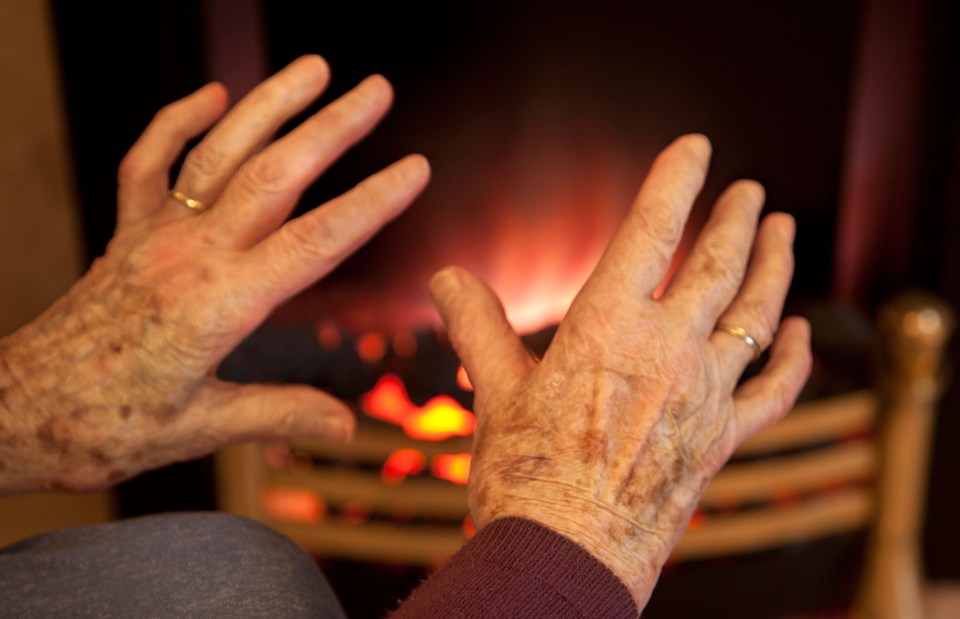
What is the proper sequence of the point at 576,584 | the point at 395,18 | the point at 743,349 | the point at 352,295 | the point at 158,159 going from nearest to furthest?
the point at 576,584 < the point at 743,349 < the point at 158,159 < the point at 395,18 < the point at 352,295

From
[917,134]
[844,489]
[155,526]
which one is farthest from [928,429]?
[155,526]

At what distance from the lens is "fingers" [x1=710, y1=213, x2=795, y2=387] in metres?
0.64

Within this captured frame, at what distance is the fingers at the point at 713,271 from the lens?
63 centimetres

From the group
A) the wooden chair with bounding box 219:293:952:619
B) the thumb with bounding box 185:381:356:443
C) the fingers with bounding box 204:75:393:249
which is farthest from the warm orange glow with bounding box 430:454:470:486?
the fingers with bounding box 204:75:393:249

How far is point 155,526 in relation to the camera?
615mm

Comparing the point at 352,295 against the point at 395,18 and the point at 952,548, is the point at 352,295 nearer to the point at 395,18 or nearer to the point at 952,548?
the point at 395,18

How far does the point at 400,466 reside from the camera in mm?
1254

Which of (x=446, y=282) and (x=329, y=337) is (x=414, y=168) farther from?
(x=329, y=337)

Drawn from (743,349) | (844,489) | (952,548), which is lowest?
(952,548)

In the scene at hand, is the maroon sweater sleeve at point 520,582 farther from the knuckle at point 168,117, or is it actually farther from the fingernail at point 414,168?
the knuckle at point 168,117

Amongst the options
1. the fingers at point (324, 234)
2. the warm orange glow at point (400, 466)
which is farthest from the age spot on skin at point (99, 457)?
the warm orange glow at point (400, 466)

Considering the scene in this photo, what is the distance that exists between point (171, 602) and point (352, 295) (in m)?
0.77

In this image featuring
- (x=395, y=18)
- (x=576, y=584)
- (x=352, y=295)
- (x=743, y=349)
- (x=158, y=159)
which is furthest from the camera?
(x=352, y=295)

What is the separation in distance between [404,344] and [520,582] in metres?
0.79
